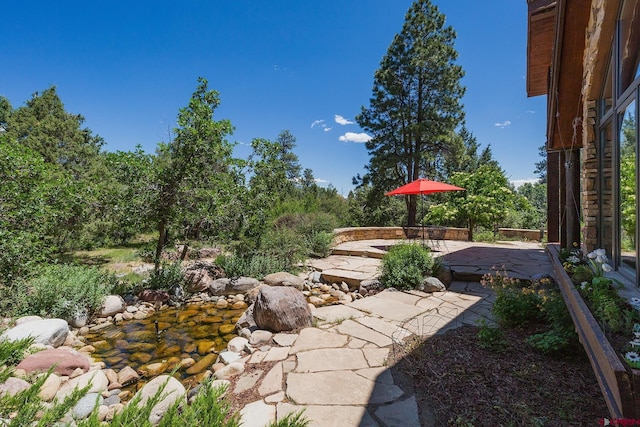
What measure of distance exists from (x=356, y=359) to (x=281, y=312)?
1195 millimetres

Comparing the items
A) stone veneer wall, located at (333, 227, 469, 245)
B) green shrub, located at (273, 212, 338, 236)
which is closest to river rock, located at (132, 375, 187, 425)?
green shrub, located at (273, 212, 338, 236)

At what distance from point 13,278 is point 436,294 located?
246 inches

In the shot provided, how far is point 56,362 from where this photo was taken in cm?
254

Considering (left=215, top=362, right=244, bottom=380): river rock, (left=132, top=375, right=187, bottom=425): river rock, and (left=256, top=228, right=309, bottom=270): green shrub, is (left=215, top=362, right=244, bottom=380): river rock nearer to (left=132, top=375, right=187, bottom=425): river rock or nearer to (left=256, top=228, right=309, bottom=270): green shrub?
(left=132, top=375, right=187, bottom=425): river rock

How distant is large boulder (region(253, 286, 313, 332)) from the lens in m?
3.44

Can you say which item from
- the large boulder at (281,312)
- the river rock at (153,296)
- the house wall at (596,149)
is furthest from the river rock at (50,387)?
the house wall at (596,149)

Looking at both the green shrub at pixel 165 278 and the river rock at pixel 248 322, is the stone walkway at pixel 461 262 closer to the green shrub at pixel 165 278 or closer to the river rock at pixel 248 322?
the river rock at pixel 248 322

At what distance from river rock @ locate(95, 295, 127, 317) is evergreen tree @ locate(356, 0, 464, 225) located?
11.1 m

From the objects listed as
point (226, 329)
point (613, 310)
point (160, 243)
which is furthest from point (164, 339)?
point (613, 310)

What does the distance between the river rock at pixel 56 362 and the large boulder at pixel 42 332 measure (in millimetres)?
416

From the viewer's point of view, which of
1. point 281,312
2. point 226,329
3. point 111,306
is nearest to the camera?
point 281,312

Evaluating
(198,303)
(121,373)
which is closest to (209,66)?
(198,303)

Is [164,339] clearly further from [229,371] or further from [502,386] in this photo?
[502,386]

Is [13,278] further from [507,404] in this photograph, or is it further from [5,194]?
[507,404]
